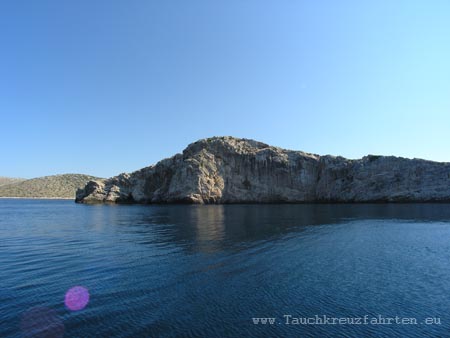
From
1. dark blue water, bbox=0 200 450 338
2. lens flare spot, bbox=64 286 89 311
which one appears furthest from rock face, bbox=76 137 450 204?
lens flare spot, bbox=64 286 89 311

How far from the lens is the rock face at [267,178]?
114500 millimetres

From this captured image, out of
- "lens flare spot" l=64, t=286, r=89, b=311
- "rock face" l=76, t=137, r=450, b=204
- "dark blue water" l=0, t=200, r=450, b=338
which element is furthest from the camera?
"rock face" l=76, t=137, r=450, b=204

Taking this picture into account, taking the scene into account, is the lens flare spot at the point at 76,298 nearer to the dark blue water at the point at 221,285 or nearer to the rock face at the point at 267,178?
the dark blue water at the point at 221,285

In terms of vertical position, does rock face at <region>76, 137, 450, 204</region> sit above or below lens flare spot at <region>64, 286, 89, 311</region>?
above

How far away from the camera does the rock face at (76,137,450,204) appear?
114 metres

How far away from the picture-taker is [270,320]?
50.3ft

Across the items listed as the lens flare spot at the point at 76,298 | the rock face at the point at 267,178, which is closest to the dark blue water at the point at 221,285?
the lens flare spot at the point at 76,298

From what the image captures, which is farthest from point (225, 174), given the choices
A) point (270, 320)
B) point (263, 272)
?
point (270, 320)

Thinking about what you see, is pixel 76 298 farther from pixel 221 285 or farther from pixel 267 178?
pixel 267 178

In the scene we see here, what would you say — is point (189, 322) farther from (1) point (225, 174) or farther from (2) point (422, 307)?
(1) point (225, 174)

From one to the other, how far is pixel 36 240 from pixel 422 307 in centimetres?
4008

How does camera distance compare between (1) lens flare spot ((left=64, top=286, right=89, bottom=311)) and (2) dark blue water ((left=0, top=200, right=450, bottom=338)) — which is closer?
(2) dark blue water ((left=0, top=200, right=450, bottom=338))

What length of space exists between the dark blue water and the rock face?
8673cm

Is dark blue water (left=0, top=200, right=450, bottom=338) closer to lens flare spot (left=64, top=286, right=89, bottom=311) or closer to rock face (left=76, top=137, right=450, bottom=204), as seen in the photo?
lens flare spot (left=64, top=286, right=89, bottom=311)
